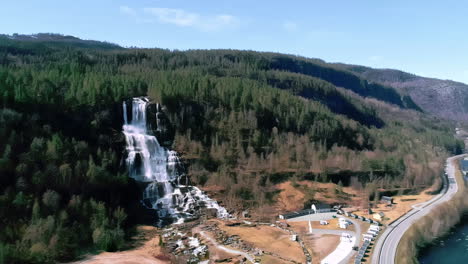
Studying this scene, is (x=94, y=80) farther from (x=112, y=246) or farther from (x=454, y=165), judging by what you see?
(x=454, y=165)

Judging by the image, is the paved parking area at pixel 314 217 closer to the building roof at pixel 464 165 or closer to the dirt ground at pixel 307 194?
the dirt ground at pixel 307 194

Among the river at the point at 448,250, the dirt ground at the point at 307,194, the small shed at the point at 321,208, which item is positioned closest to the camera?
the river at the point at 448,250

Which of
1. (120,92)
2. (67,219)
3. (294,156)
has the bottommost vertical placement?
(67,219)

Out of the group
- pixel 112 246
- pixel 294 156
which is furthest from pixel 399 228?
pixel 112 246

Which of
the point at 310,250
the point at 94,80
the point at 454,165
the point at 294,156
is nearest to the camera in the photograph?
the point at 310,250

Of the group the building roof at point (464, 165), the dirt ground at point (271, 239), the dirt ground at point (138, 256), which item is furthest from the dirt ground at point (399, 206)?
the building roof at point (464, 165)

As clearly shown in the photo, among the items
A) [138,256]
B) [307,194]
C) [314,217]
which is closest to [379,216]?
[314,217]
